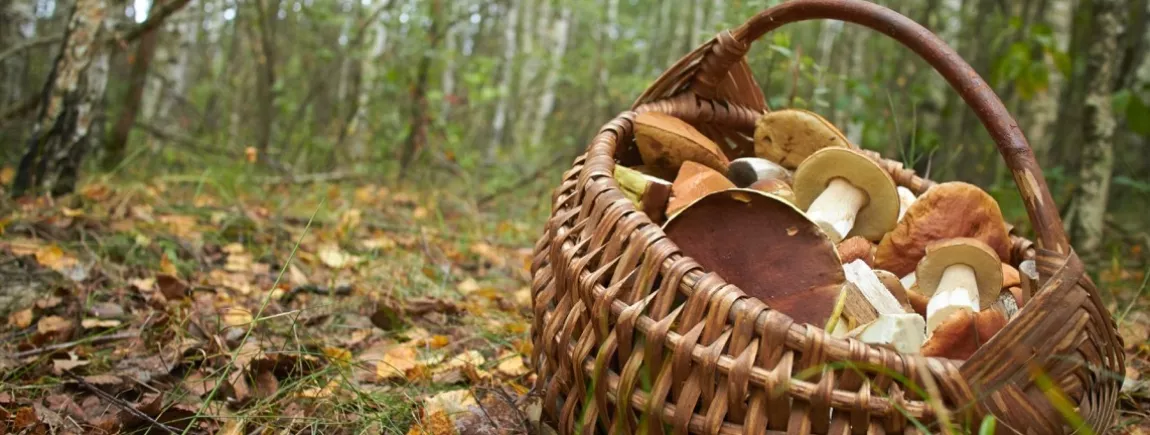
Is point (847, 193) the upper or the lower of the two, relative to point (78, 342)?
upper

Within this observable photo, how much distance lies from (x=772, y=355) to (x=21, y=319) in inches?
71.0

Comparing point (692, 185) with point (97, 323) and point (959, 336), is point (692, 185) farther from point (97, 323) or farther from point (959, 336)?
point (97, 323)

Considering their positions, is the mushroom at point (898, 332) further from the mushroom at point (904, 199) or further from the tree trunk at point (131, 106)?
the tree trunk at point (131, 106)

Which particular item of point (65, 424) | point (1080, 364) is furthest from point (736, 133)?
point (65, 424)

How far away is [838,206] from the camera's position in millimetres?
1685

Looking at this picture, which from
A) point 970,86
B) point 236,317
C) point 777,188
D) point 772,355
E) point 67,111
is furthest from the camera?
point 67,111

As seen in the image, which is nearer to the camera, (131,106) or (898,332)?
(898,332)

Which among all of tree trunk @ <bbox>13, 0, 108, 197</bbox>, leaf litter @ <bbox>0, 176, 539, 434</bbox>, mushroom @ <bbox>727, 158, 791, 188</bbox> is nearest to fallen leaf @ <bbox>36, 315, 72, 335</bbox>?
leaf litter @ <bbox>0, 176, 539, 434</bbox>

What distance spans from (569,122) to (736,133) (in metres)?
12.0

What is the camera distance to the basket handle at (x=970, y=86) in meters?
1.11

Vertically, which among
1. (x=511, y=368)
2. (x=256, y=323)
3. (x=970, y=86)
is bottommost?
(x=511, y=368)

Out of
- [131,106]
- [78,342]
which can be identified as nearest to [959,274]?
[78,342]

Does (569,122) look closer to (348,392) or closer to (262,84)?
(262,84)

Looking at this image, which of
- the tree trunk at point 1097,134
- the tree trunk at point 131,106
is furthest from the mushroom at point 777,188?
the tree trunk at point 131,106
